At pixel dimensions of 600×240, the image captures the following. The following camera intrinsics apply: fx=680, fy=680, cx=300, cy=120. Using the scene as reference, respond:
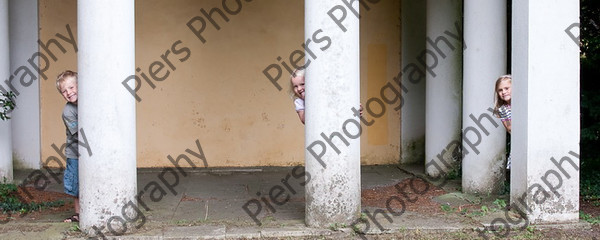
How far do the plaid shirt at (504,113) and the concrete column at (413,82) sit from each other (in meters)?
3.49

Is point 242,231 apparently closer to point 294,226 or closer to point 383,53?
point 294,226

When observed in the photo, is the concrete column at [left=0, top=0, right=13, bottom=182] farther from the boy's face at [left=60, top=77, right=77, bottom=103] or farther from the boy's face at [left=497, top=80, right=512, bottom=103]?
the boy's face at [left=497, top=80, right=512, bottom=103]

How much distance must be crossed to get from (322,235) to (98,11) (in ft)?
9.31

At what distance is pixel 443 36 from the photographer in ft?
30.8

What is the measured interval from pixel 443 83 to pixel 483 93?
131 centimetres

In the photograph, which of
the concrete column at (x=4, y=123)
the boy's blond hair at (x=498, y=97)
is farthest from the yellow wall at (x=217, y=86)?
the boy's blond hair at (x=498, y=97)

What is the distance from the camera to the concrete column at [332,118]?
6262mm

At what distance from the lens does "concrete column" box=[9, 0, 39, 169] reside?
10102 millimetres

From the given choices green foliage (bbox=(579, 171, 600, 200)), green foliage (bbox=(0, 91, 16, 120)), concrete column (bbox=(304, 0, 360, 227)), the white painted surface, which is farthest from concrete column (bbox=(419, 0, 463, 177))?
Answer: green foliage (bbox=(0, 91, 16, 120))

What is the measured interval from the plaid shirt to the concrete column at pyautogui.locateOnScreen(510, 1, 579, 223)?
73 cm

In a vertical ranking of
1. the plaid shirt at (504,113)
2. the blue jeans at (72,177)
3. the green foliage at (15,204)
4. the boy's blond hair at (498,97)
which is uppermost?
the boy's blond hair at (498,97)

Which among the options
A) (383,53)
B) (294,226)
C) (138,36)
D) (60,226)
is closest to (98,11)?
(60,226)

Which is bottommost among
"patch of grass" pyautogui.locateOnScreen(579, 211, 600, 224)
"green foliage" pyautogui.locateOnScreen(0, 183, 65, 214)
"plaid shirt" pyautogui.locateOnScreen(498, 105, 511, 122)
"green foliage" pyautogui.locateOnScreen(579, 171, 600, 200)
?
"patch of grass" pyautogui.locateOnScreen(579, 211, 600, 224)

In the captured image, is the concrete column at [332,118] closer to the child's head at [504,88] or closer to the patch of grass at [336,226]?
the patch of grass at [336,226]
